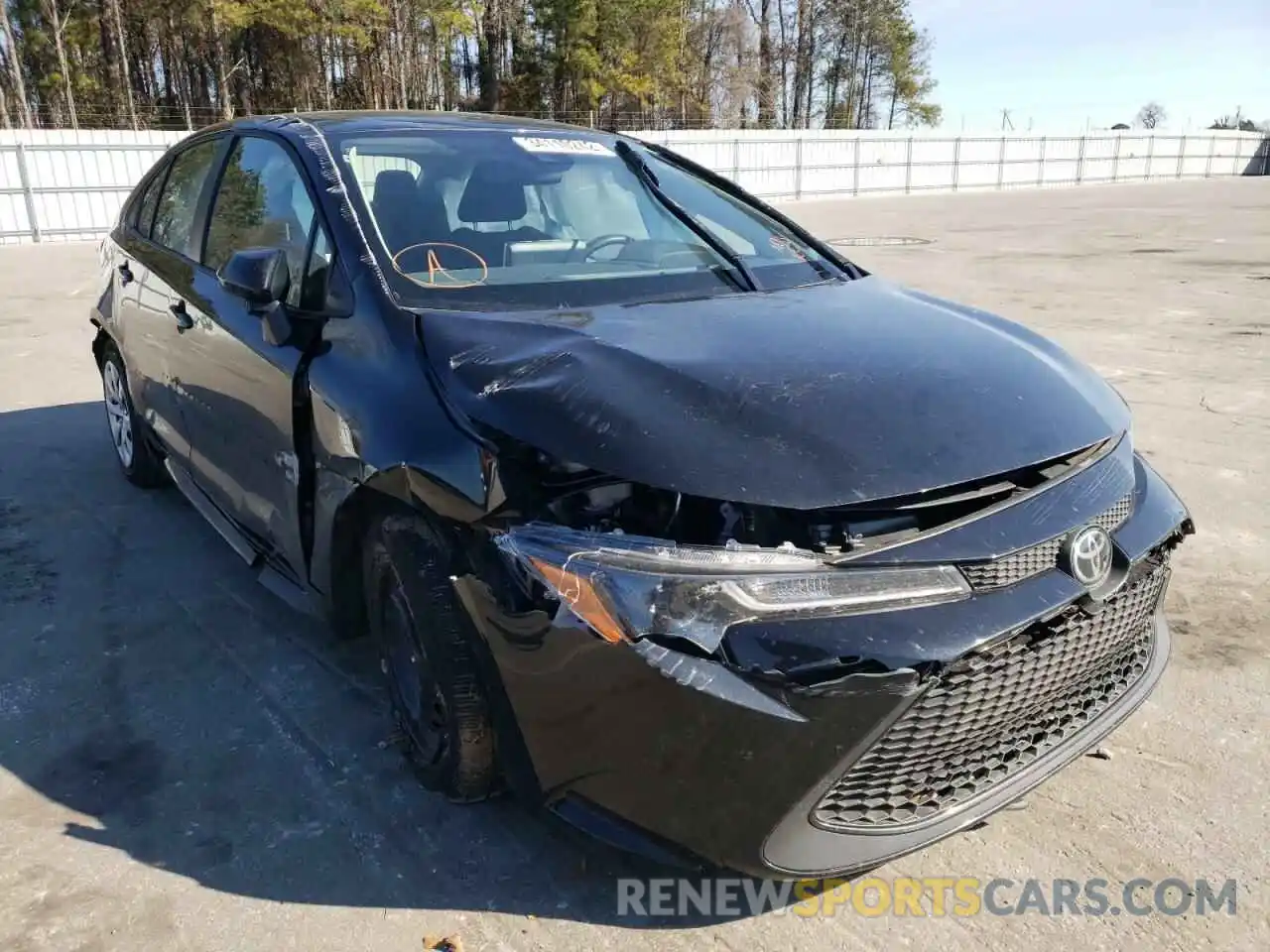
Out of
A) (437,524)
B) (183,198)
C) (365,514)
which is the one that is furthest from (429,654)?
(183,198)

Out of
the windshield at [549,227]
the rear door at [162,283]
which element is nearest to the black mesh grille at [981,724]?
the windshield at [549,227]

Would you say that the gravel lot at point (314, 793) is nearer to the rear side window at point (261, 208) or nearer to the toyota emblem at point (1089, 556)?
the toyota emblem at point (1089, 556)

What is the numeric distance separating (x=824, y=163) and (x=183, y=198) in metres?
29.0

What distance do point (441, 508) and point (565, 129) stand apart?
197 cm

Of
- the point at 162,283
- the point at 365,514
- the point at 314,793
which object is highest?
the point at 162,283

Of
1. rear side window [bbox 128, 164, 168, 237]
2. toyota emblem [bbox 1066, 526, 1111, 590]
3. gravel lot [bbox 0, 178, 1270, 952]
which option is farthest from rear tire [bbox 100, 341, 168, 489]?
toyota emblem [bbox 1066, 526, 1111, 590]

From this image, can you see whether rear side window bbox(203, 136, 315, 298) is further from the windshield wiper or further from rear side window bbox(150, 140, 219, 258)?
the windshield wiper

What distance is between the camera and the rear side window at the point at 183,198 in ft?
12.5

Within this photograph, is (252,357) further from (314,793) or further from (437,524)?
(314,793)

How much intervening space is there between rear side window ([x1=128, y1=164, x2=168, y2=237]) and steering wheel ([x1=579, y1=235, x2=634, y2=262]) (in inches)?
92.0

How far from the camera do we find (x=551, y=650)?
1.89 m

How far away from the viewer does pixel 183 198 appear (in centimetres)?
404

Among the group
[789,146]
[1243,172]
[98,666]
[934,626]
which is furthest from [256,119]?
[1243,172]

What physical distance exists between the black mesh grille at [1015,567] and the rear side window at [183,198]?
119 inches
